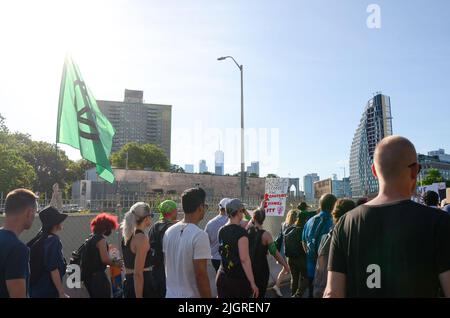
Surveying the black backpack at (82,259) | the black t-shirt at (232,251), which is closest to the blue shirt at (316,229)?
the black t-shirt at (232,251)

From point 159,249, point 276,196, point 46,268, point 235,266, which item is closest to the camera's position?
Result: point 46,268

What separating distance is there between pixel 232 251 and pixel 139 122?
114 meters

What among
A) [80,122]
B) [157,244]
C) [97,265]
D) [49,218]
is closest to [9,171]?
[80,122]

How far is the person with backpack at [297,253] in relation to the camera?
7359 mm

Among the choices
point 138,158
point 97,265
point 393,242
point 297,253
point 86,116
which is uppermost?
point 138,158

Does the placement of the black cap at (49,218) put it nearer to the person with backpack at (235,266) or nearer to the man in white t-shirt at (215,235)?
the person with backpack at (235,266)

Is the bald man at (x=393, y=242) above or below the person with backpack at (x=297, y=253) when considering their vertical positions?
above

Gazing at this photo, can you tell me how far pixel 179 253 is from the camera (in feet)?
13.0

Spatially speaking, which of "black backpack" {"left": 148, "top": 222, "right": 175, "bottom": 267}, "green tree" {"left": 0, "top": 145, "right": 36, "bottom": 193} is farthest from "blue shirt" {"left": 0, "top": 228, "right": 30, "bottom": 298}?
"green tree" {"left": 0, "top": 145, "right": 36, "bottom": 193}

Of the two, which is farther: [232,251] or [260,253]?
[260,253]

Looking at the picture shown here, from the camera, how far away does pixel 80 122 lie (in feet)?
26.0

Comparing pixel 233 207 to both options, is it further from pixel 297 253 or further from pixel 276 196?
pixel 276 196
